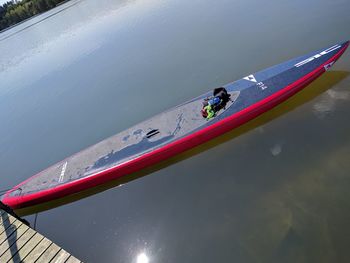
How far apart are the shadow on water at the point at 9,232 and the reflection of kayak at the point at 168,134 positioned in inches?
39.7

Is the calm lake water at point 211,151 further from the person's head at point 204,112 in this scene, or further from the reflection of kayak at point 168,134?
the person's head at point 204,112

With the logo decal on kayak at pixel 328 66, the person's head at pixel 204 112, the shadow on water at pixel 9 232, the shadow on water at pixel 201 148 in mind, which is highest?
the shadow on water at pixel 9 232

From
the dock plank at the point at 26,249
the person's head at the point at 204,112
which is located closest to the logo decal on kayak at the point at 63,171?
the dock plank at the point at 26,249

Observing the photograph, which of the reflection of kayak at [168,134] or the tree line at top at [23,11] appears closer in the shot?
the reflection of kayak at [168,134]

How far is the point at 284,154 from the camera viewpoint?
18.3 feet

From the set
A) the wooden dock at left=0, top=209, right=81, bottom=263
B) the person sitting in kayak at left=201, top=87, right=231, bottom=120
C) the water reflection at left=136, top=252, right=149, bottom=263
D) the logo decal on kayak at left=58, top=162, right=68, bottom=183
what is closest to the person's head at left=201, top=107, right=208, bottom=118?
the person sitting in kayak at left=201, top=87, right=231, bottom=120

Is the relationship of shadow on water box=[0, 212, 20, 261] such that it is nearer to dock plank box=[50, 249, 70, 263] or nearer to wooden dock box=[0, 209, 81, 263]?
wooden dock box=[0, 209, 81, 263]

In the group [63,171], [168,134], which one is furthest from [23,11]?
[168,134]

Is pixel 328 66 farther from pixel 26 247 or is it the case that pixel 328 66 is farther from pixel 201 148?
pixel 26 247

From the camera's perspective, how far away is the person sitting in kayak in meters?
6.20

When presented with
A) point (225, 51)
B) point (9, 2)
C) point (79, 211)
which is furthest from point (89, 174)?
point (9, 2)

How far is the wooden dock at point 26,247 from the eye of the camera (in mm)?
3949

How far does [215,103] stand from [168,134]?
1152 mm

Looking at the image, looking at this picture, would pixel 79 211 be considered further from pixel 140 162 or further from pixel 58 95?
pixel 58 95
